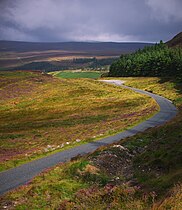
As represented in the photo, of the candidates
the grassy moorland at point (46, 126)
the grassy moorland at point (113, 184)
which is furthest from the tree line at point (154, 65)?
the grassy moorland at point (113, 184)

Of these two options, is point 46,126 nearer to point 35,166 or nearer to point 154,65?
point 35,166

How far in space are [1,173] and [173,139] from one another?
54.4 feet

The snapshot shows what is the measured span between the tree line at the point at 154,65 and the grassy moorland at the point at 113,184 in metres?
87.4

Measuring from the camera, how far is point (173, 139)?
2494cm

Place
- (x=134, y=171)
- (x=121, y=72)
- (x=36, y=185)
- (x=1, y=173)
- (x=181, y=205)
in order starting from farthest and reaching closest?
(x=121, y=72), (x=1, y=173), (x=134, y=171), (x=36, y=185), (x=181, y=205)

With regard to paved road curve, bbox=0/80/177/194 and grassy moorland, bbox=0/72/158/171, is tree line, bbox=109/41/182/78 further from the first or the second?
paved road curve, bbox=0/80/177/194

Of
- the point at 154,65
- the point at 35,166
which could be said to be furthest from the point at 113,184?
the point at 154,65

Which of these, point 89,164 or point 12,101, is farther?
point 12,101

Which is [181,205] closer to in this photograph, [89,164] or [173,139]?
[89,164]

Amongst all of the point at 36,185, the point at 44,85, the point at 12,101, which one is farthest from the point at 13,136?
the point at 44,85

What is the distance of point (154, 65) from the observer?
431 ft

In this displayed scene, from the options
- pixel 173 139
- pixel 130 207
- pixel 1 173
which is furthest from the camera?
pixel 173 139

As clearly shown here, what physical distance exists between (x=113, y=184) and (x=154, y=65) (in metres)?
122

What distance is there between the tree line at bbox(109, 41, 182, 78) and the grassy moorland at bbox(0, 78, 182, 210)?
87436 millimetres
